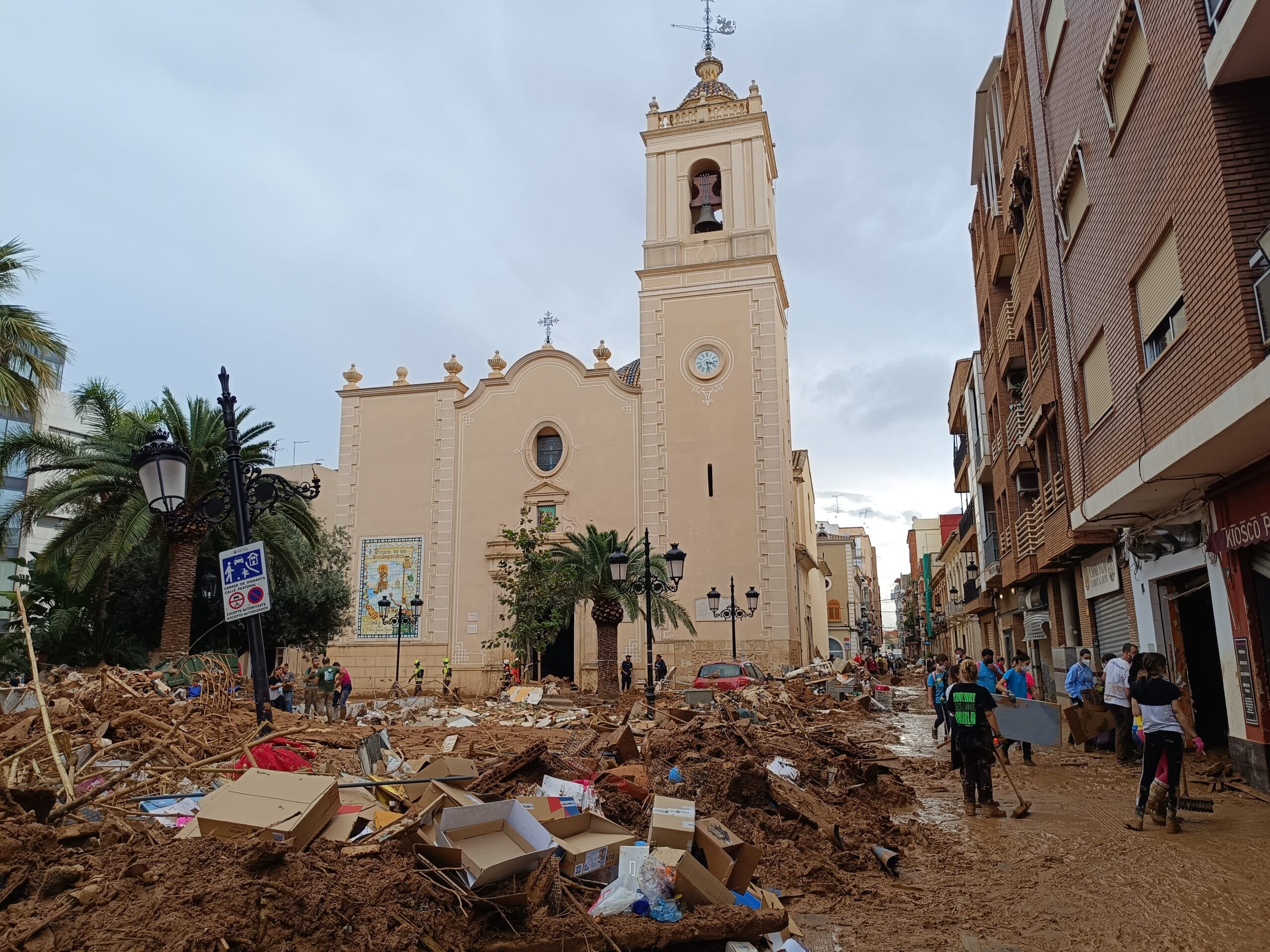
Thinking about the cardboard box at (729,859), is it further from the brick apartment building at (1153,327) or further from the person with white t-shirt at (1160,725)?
the brick apartment building at (1153,327)

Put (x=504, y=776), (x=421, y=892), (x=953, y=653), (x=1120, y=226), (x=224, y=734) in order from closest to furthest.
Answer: (x=421, y=892) → (x=504, y=776) → (x=224, y=734) → (x=1120, y=226) → (x=953, y=653)

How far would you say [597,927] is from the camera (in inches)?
185

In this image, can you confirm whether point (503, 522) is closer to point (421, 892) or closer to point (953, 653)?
point (421, 892)

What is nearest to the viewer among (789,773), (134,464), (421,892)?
(421,892)

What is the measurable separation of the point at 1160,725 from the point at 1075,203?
376 inches

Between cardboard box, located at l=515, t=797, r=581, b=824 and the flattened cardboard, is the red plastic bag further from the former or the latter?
cardboard box, located at l=515, t=797, r=581, b=824

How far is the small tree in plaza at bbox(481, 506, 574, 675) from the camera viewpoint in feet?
90.0

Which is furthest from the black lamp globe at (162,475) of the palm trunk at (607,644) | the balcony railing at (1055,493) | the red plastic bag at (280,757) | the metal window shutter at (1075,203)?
the palm trunk at (607,644)

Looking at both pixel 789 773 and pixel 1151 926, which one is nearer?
pixel 1151 926

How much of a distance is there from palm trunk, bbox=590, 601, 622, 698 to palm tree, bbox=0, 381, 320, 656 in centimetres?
844

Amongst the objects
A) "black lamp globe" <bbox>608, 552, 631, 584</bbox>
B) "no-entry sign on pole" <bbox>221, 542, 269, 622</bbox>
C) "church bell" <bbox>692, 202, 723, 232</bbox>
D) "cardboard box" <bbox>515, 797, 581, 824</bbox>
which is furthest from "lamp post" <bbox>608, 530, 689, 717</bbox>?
"church bell" <bbox>692, 202, 723, 232</bbox>

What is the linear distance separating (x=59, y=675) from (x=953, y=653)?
51.1 meters

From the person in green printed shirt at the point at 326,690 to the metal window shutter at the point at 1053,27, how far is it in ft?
63.2

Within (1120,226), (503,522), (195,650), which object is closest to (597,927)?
(1120,226)
